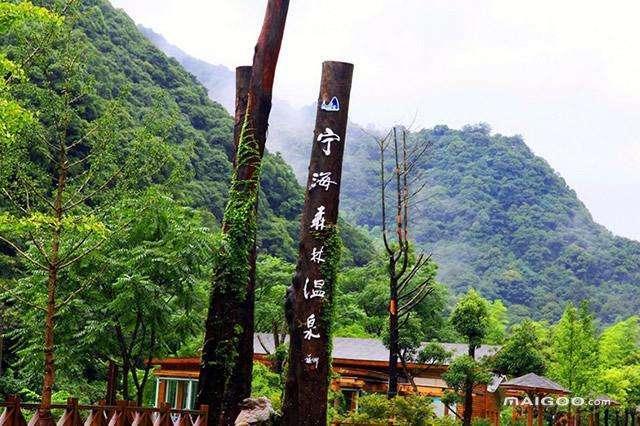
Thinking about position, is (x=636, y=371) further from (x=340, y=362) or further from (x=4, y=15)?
(x=4, y=15)

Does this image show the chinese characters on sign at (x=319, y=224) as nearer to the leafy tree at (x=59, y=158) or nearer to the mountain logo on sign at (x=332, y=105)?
the mountain logo on sign at (x=332, y=105)

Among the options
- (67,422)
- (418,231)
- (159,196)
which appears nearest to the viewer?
(67,422)

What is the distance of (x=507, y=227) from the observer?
65688mm

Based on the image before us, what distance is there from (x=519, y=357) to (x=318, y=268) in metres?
14.7

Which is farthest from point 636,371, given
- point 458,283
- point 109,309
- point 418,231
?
point 418,231

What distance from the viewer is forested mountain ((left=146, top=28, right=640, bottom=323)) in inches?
2274

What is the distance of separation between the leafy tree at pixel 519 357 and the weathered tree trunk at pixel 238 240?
45.8 ft

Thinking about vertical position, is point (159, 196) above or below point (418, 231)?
below

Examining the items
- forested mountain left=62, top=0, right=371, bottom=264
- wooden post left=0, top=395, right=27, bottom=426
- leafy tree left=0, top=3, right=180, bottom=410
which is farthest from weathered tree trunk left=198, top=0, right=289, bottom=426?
forested mountain left=62, top=0, right=371, bottom=264

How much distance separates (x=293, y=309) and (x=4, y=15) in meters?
3.77

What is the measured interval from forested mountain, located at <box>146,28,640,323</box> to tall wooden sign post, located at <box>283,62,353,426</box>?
139ft

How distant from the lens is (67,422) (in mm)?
6793

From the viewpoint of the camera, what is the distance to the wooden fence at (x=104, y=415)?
Result: 632 cm
